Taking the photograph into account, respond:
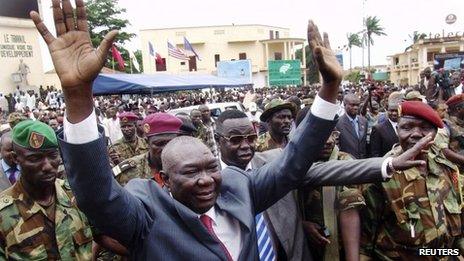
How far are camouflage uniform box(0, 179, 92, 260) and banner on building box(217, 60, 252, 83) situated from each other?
27453 millimetres

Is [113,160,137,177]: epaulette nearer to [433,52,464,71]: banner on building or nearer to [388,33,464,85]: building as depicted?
[433,52,464,71]: banner on building

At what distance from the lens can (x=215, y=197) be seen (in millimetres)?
1872

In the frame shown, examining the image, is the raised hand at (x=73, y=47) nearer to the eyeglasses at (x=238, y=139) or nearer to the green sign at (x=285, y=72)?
the eyeglasses at (x=238, y=139)

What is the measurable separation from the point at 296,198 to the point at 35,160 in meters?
1.45

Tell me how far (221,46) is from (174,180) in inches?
2039

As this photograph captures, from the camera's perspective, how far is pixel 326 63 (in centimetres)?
189

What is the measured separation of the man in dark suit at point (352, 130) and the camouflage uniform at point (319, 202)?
2757mm

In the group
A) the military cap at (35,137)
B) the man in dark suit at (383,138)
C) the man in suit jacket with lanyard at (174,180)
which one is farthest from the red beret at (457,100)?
the military cap at (35,137)

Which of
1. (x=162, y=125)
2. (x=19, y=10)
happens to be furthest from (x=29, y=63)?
(x=162, y=125)

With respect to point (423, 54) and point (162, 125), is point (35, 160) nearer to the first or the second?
Answer: point (162, 125)

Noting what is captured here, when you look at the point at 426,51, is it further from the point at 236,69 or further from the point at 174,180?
the point at 174,180

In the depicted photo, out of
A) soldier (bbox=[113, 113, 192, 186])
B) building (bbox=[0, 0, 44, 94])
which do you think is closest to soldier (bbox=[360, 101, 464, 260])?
soldier (bbox=[113, 113, 192, 186])

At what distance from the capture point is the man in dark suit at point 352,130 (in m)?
5.38

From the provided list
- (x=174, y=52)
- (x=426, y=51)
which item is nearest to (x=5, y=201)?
(x=174, y=52)
